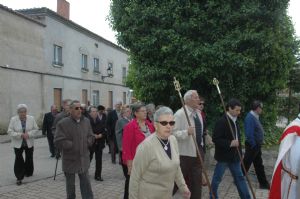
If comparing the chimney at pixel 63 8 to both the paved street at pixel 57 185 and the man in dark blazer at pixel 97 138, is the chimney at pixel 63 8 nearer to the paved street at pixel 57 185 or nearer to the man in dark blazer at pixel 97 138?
the paved street at pixel 57 185

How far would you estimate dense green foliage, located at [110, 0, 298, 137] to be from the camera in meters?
11.2

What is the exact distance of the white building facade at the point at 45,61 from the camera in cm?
2130

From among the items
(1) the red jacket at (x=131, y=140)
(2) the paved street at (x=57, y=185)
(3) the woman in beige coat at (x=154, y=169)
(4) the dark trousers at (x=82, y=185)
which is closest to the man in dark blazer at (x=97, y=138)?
(2) the paved street at (x=57, y=185)

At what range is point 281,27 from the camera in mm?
12391

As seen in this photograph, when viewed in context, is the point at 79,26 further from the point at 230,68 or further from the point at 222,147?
the point at 222,147

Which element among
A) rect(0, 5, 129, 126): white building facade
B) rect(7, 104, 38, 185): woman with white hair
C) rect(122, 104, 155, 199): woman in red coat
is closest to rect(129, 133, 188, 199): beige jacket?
rect(122, 104, 155, 199): woman in red coat

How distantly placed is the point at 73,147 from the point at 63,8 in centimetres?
2539

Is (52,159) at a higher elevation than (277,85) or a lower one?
lower

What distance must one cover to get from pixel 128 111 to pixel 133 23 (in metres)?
4.44

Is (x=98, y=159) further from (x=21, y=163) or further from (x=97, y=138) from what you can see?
(x=21, y=163)

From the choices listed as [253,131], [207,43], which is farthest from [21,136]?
[207,43]

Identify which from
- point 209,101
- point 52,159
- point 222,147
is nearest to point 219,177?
point 222,147

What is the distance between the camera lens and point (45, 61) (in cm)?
2484

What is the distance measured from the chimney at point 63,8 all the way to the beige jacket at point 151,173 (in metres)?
27.0
